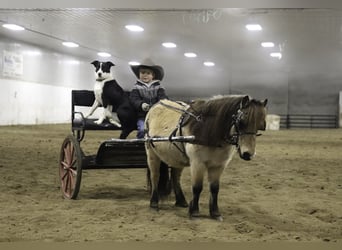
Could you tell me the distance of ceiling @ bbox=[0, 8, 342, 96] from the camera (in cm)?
346

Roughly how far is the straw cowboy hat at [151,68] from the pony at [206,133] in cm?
22

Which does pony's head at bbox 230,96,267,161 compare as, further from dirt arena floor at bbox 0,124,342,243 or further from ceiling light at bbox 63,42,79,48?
ceiling light at bbox 63,42,79,48

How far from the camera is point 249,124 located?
3.20 meters

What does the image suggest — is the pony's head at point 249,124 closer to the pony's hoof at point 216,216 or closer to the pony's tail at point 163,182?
the pony's hoof at point 216,216

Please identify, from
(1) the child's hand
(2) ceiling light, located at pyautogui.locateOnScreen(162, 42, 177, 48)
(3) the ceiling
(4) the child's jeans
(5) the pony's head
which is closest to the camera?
(5) the pony's head

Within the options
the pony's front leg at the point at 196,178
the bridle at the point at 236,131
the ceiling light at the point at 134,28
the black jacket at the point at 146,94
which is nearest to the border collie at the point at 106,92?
the black jacket at the point at 146,94

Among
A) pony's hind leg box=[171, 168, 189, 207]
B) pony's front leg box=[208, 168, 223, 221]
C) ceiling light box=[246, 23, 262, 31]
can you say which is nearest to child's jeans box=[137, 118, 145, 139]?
pony's hind leg box=[171, 168, 189, 207]

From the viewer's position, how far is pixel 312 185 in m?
4.53

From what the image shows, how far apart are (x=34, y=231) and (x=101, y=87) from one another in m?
1.16

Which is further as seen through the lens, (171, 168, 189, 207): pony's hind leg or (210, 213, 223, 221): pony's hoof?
(171, 168, 189, 207): pony's hind leg

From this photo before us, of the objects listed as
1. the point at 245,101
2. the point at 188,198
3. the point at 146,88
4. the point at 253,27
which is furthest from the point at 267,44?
the point at 188,198

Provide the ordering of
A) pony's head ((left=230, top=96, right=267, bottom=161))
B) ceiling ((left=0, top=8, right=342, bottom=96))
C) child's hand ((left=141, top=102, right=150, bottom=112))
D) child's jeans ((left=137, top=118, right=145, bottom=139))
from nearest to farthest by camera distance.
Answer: pony's head ((left=230, top=96, right=267, bottom=161)) → ceiling ((left=0, top=8, right=342, bottom=96)) → child's hand ((left=141, top=102, right=150, bottom=112)) → child's jeans ((left=137, top=118, right=145, bottom=139))

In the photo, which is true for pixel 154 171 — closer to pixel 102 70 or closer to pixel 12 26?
pixel 102 70

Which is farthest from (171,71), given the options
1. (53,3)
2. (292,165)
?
(292,165)
